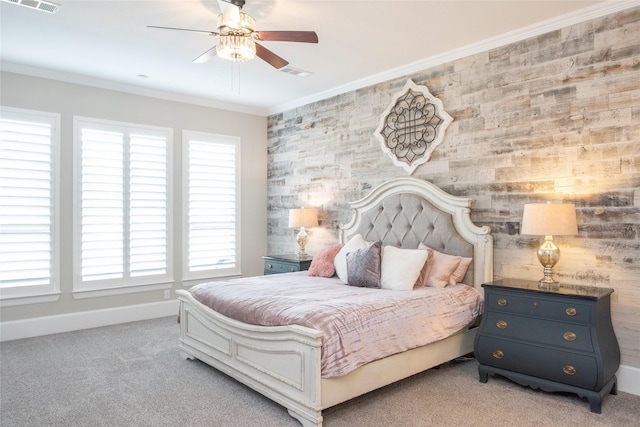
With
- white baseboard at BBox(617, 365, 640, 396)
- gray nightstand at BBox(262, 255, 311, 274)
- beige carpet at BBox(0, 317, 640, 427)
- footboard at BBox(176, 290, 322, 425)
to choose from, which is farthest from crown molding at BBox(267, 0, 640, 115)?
footboard at BBox(176, 290, 322, 425)

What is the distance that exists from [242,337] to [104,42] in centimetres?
295

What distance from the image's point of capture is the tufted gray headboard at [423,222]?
13.0 feet

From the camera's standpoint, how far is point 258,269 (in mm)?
6555

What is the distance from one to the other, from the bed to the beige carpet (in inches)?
5.3

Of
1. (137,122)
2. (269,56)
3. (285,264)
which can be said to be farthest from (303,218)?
(269,56)

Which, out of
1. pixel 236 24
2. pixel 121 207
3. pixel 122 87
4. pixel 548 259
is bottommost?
pixel 548 259

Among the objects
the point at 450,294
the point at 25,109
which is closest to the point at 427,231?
the point at 450,294

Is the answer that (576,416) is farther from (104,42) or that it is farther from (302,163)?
(104,42)

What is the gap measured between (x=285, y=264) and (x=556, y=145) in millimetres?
3176

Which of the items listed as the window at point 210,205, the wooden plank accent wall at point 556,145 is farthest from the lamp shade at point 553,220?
the window at point 210,205

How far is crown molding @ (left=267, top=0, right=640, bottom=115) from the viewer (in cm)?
331

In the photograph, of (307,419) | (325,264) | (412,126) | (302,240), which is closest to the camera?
(307,419)

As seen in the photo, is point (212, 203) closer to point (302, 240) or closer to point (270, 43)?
point (302, 240)

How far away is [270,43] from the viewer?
157 inches
